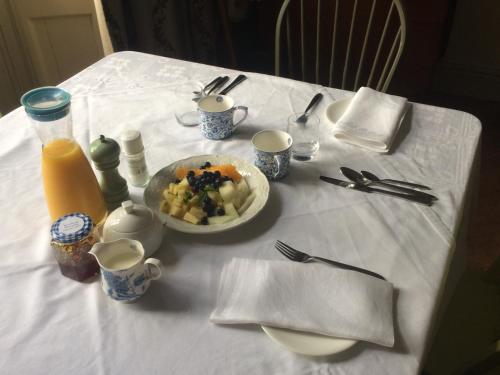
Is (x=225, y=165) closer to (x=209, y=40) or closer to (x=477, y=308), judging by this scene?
(x=477, y=308)

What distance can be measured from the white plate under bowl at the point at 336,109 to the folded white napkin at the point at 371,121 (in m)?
0.03

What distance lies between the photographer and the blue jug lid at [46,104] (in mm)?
705

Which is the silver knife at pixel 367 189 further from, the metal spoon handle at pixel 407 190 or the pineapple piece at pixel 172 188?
the pineapple piece at pixel 172 188

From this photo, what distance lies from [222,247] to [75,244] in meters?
0.24

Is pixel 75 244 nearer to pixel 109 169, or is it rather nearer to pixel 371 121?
pixel 109 169

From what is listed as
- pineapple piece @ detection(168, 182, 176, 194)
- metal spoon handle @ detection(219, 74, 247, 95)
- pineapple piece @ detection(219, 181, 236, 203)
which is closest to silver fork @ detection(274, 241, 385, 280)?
pineapple piece @ detection(219, 181, 236, 203)

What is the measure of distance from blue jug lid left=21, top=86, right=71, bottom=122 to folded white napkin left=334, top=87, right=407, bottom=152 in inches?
23.2

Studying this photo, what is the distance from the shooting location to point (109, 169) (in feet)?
2.71

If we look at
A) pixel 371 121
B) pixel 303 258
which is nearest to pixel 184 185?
pixel 303 258

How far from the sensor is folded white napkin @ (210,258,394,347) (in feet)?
2.08

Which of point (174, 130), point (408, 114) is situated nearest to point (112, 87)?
point (174, 130)

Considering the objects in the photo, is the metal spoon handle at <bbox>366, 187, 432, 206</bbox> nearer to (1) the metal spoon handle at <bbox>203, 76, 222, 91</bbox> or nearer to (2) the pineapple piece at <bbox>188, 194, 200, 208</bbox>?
(2) the pineapple piece at <bbox>188, 194, 200, 208</bbox>

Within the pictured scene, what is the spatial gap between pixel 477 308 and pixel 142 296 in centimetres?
72

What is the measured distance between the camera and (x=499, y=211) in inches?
74.5
